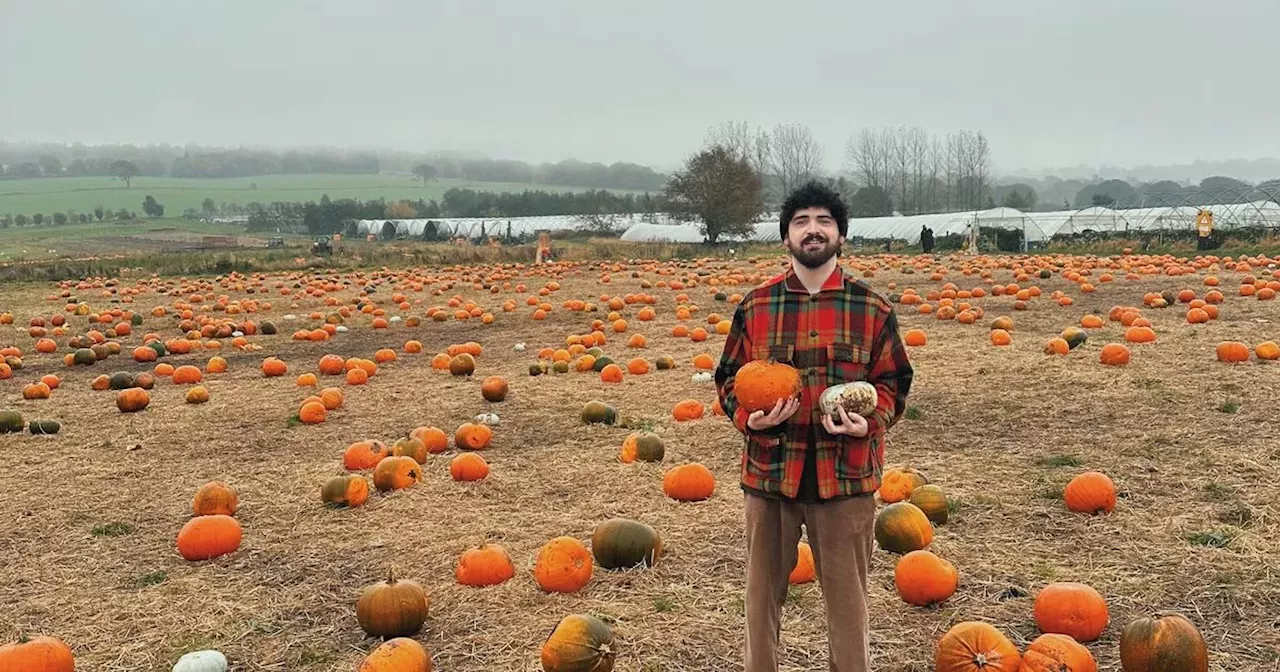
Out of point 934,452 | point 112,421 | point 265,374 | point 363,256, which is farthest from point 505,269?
point 934,452

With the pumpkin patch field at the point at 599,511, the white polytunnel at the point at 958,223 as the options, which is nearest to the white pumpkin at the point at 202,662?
the pumpkin patch field at the point at 599,511

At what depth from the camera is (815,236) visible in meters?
3.86

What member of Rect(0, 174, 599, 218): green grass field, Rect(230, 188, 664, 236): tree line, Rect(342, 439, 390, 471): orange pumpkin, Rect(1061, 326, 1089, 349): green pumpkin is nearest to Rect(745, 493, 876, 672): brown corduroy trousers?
Rect(342, 439, 390, 471): orange pumpkin

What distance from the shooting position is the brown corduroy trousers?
3.92m

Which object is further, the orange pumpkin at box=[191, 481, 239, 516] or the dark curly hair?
the orange pumpkin at box=[191, 481, 239, 516]

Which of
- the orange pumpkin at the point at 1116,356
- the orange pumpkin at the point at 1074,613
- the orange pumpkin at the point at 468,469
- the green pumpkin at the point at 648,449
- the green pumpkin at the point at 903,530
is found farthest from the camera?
the orange pumpkin at the point at 1116,356

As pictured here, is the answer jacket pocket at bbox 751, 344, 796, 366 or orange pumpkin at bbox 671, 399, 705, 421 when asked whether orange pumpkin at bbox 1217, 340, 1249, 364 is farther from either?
jacket pocket at bbox 751, 344, 796, 366

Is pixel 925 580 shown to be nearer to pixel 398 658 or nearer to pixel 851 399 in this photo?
pixel 851 399

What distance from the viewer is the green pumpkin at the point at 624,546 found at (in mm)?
5789

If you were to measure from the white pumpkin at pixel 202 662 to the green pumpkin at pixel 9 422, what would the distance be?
714cm

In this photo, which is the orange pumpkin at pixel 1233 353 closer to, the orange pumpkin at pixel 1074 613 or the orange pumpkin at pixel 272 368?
the orange pumpkin at pixel 1074 613

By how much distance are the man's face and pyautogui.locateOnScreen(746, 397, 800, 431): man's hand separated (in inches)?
23.7

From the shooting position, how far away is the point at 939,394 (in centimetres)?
1041

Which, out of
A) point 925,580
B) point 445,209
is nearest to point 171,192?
point 445,209
